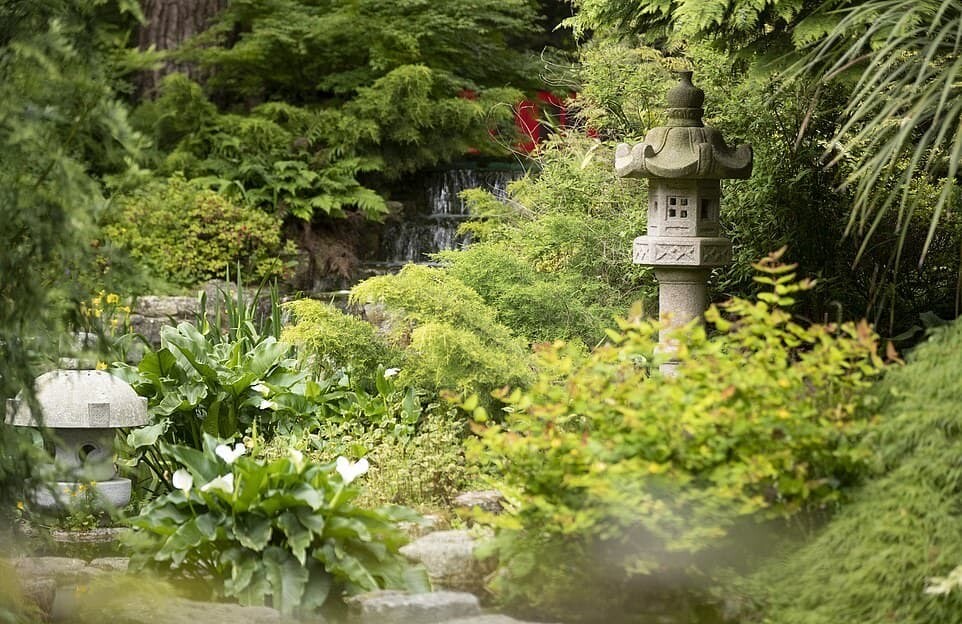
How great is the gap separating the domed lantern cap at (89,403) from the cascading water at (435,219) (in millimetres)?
7006

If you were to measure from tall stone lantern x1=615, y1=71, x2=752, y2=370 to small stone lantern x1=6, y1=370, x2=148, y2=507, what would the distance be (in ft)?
8.45

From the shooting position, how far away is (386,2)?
13.4 meters

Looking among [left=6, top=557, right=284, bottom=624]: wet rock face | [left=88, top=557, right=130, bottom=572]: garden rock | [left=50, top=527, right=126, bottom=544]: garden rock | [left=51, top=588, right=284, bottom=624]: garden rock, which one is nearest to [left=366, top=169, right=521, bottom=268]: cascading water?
[left=50, top=527, right=126, bottom=544]: garden rock

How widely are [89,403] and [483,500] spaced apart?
177 cm

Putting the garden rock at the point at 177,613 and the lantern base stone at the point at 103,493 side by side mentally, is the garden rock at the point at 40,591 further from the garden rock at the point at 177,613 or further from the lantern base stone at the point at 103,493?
the lantern base stone at the point at 103,493

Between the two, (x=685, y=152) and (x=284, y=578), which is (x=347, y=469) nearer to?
(x=284, y=578)

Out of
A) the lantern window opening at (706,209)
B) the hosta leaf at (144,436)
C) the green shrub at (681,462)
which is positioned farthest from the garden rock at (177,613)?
the lantern window opening at (706,209)

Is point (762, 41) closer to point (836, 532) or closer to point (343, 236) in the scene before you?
point (836, 532)

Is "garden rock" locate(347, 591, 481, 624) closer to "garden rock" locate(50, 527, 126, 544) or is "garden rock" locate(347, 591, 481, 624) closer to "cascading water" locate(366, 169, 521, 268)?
"garden rock" locate(50, 527, 126, 544)

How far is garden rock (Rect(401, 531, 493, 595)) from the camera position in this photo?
3.99m

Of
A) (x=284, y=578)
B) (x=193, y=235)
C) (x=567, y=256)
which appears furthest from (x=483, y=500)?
(x=193, y=235)

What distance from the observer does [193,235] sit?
1113 cm

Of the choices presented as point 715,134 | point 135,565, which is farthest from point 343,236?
point 135,565

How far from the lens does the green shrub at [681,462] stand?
131 inches
